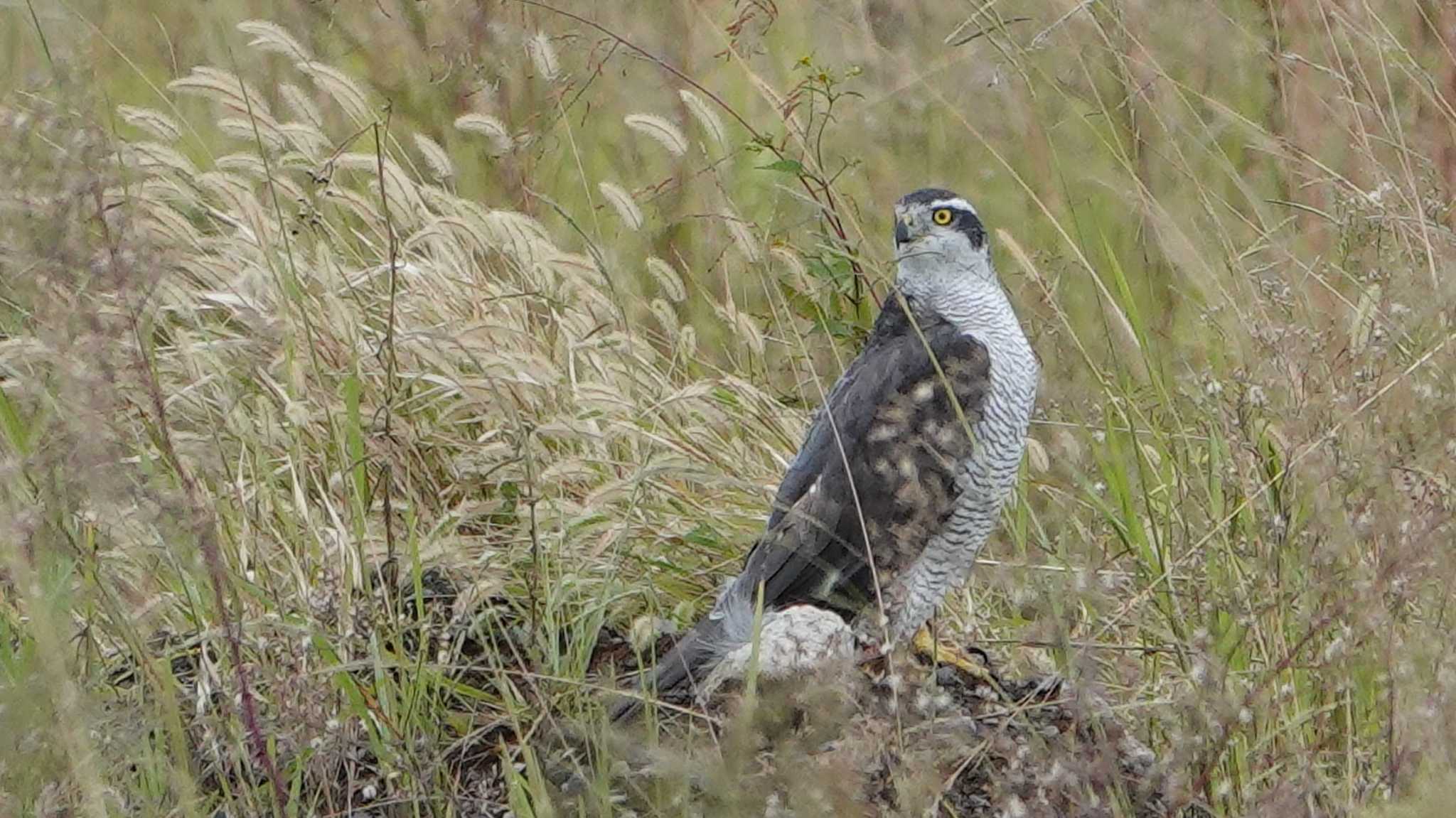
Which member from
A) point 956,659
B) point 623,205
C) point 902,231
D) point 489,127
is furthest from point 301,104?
point 956,659

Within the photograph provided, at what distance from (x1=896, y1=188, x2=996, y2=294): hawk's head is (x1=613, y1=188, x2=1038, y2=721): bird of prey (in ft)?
0.48

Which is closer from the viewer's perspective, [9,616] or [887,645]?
[887,645]

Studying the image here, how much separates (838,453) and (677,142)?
0.66m

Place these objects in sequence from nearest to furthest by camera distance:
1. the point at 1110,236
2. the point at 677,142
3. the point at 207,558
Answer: the point at 207,558 → the point at 677,142 → the point at 1110,236

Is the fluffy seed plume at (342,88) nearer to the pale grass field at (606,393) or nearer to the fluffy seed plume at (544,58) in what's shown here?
the pale grass field at (606,393)

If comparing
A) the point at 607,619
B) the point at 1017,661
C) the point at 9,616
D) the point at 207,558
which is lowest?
the point at 1017,661

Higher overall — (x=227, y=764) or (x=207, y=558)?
(x=207, y=558)

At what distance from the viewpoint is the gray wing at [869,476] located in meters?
3.52

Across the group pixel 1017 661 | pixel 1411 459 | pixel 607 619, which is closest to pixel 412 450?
pixel 607 619

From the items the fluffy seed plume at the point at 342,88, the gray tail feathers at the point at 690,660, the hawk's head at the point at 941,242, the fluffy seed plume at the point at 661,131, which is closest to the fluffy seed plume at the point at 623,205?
the fluffy seed plume at the point at 661,131

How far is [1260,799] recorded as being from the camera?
2.28 meters

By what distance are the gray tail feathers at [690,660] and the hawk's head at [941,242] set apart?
1011 mm

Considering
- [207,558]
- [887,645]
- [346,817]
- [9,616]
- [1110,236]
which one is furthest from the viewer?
[1110,236]

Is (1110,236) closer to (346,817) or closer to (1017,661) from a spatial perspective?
(1017,661)
